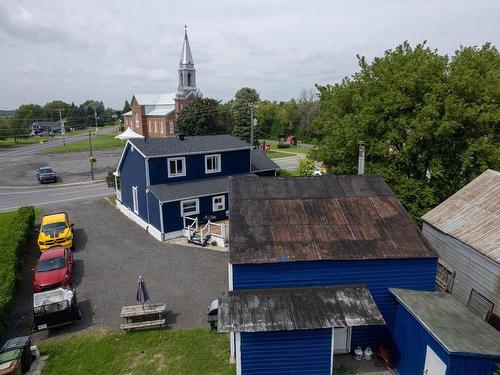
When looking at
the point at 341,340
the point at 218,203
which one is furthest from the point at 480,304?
the point at 218,203

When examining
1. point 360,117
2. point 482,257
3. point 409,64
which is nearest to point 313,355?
point 482,257

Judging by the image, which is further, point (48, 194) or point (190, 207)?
point (48, 194)

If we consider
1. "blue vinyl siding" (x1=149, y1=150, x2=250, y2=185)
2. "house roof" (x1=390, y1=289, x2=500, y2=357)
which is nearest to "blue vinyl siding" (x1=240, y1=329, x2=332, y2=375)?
"house roof" (x1=390, y1=289, x2=500, y2=357)

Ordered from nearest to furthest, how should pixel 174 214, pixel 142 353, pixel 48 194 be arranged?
pixel 142 353 < pixel 174 214 < pixel 48 194

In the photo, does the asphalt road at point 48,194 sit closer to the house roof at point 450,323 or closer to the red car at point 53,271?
the red car at point 53,271

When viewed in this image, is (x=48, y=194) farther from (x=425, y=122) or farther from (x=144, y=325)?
(x=425, y=122)

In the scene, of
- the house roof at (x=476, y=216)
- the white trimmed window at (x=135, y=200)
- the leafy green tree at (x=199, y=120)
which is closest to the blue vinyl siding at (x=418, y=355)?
the house roof at (x=476, y=216)

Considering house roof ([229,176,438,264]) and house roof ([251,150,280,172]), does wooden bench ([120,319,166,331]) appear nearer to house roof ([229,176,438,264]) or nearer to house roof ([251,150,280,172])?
house roof ([229,176,438,264])
